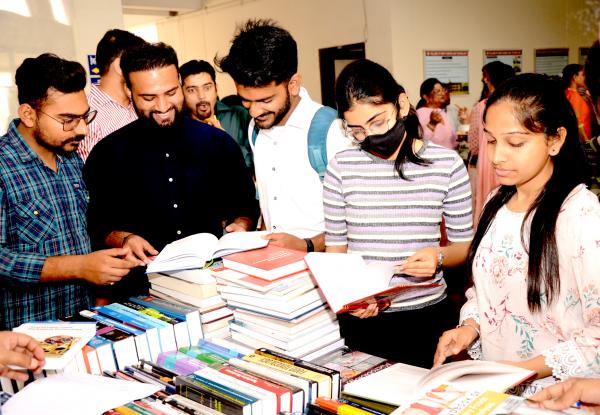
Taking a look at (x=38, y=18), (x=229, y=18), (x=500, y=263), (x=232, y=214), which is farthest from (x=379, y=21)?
(x=500, y=263)

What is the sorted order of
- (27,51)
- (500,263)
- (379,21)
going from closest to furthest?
1. (500,263)
2. (27,51)
3. (379,21)

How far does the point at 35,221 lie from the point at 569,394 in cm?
183

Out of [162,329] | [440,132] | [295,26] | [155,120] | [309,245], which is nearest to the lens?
[162,329]

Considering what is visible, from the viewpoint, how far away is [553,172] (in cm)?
129

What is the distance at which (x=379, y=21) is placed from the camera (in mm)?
6605

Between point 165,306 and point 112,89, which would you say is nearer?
point 165,306

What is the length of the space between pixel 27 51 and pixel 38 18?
0.28 m

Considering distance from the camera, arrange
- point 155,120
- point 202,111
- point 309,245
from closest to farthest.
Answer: point 309,245, point 155,120, point 202,111

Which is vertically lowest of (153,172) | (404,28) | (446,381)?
(446,381)

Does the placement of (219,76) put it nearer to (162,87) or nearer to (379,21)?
(379,21)

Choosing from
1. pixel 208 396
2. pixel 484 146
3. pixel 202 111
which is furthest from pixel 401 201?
pixel 484 146

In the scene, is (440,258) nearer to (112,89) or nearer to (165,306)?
(165,306)

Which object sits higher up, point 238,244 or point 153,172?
point 153,172

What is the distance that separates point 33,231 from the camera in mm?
1989
